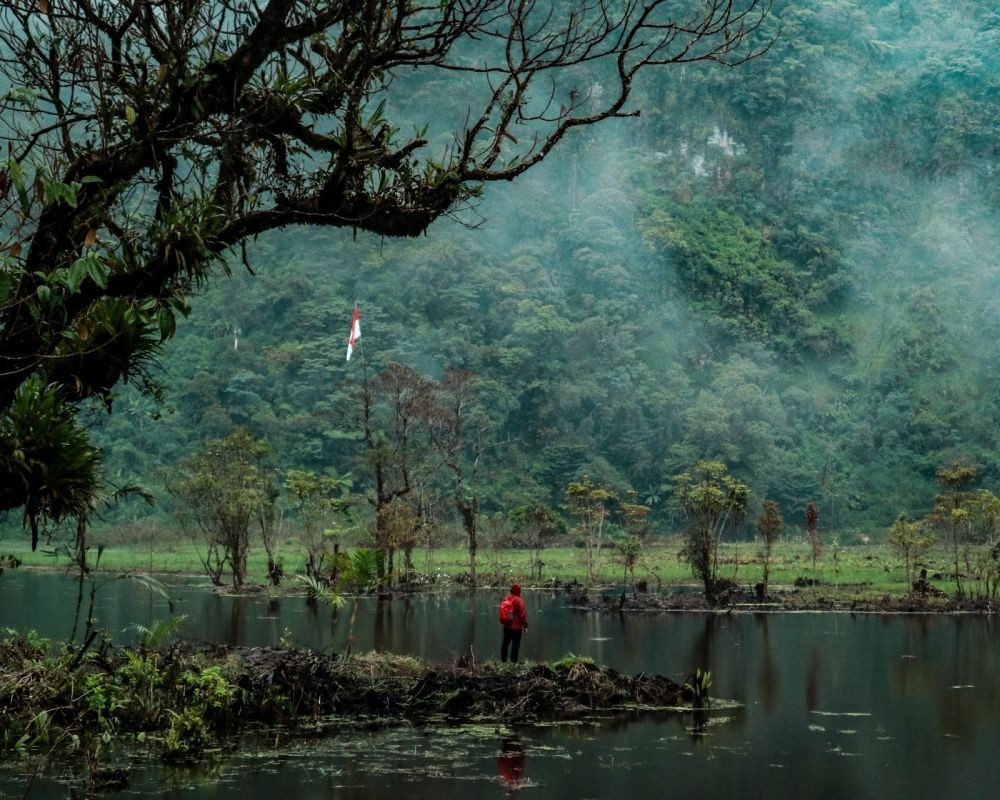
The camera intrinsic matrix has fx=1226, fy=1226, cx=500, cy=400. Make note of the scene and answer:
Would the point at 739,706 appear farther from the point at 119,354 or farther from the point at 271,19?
the point at 271,19

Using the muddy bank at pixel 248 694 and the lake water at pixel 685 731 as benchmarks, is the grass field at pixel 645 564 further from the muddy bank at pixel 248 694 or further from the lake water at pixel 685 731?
the muddy bank at pixel 248 694

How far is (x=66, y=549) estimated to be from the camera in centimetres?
1252

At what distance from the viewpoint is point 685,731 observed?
45.9 feet

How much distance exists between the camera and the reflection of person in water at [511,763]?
428 inches

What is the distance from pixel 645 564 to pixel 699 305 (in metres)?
52.0

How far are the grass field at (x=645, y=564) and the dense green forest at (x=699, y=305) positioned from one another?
10224mm

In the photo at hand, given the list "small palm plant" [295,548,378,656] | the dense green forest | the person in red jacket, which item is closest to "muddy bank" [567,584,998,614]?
"small palm plant" [295,548,378,656]

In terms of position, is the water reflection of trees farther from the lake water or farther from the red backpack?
the red backpack

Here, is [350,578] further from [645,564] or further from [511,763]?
[645,564]

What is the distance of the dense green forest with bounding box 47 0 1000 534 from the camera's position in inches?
3310

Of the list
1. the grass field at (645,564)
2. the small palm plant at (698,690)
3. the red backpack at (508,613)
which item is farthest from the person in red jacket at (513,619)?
the grass field at (645,564)

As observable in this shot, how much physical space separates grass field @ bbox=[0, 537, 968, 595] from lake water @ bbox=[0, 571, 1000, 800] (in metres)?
13.2

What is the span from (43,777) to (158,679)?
2120 mm

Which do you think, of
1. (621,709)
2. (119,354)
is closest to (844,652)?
(621,709)
